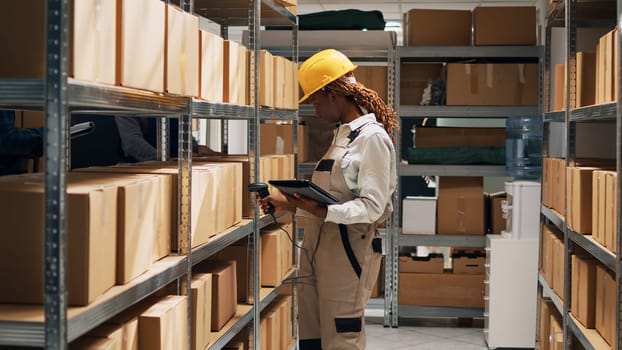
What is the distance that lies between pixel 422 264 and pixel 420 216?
40 centimetres

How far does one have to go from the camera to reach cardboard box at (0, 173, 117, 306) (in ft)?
6.35

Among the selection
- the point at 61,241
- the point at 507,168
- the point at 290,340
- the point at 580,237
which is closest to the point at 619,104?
the point at 580,237

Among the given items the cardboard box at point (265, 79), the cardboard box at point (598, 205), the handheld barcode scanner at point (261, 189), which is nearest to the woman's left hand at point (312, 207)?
the handheld barcode scanner at point (261, 189)

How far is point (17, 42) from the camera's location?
6.17 ft

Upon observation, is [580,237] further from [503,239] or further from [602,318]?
[503,239]

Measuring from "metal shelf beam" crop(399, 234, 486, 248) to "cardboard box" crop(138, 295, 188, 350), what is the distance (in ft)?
13.1

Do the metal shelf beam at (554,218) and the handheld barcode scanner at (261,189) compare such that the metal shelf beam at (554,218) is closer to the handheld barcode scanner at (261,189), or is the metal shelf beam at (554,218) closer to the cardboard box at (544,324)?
the cardboard box at (544,324)

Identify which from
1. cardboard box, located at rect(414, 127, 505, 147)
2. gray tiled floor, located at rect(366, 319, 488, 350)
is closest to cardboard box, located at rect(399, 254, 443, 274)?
gray tiled floor, located at rect(366, 319, 488, 350)

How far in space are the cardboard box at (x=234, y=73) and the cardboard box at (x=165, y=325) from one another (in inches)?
43.0

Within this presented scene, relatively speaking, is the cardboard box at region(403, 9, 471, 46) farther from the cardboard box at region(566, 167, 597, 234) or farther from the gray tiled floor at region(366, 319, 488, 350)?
the cardboard box at region(566, 167, 597, 234)

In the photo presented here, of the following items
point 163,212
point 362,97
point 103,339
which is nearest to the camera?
point 103,339

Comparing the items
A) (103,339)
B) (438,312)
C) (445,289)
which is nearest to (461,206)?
(445,289)

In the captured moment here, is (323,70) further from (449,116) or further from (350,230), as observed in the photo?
(449,116)

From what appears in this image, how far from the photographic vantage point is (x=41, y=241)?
76.1 inches
